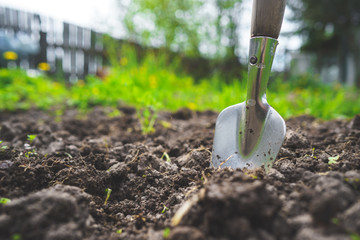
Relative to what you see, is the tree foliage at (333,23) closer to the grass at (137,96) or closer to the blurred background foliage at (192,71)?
the blurred background foliage at (192,71)

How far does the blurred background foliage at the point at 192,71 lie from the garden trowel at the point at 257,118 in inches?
28.7

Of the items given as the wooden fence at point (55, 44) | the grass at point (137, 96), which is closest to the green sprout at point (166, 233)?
the grass at point (137, 96)

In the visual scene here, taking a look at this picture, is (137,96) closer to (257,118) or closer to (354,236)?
(257,118)

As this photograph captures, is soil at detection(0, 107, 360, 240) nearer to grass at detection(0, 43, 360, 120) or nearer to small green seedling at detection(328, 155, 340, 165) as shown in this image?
small green seedling at detection(328, 155, 340, 165)

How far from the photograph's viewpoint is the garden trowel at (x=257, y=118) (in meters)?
1.11

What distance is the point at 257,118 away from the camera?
120 cm

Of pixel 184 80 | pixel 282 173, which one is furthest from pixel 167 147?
pixel 184 80

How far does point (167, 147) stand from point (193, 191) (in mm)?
664

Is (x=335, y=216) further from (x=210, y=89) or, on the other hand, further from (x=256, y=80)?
(x=210, y=89)

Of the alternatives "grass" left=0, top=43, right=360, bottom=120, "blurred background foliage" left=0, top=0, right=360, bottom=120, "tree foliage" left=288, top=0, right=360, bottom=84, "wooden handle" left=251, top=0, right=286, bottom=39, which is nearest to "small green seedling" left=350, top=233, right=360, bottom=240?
"wooden handle" left=251, top=0, right=286, bottom=39

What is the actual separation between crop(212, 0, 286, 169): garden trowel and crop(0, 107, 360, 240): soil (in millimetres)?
100

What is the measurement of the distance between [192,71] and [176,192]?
5557 millimetres

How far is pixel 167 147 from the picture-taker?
163 centimetres

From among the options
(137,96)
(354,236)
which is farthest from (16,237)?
(137,96)
